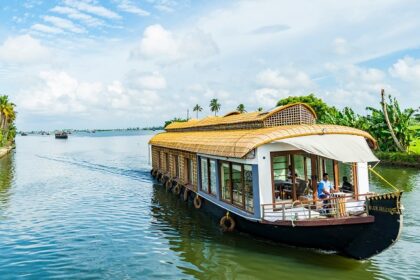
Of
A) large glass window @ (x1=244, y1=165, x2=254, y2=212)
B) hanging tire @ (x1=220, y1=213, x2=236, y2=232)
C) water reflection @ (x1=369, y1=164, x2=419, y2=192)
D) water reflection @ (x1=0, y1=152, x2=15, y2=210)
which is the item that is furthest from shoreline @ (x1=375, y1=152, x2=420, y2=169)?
water reflection @ (x1=0, y1=152, x2=15, y2=210)

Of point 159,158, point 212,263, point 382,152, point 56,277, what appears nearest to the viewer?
point 56,277

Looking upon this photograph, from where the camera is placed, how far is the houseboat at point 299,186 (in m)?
9.82

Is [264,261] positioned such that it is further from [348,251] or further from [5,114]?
[5,114]

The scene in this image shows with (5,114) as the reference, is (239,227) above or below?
below

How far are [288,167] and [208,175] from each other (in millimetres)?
4006

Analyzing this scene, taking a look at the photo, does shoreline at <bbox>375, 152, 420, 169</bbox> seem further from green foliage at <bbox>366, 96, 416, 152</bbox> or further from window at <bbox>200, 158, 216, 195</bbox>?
window at <bbox>200, 158, 216, 195</bbox>

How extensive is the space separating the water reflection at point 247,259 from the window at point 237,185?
122 centimetres

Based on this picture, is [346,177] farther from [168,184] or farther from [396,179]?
[396,179]

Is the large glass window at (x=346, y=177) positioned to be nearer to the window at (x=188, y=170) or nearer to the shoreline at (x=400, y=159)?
the window at (x=188, y=170)

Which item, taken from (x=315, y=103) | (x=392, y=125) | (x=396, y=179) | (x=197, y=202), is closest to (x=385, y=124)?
(x=392, y=125)

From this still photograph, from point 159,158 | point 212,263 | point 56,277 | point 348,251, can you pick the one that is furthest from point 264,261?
point 159,158

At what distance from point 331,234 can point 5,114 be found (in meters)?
73.6

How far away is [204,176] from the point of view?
16141 millimetres

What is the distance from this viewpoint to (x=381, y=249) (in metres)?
9.69
